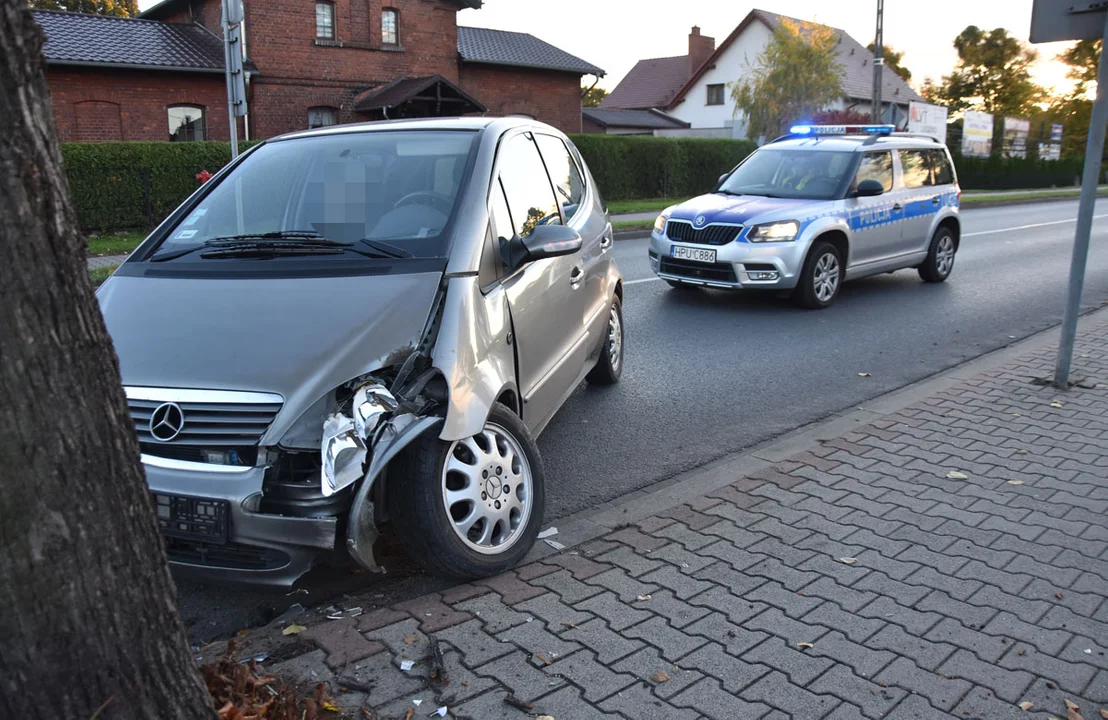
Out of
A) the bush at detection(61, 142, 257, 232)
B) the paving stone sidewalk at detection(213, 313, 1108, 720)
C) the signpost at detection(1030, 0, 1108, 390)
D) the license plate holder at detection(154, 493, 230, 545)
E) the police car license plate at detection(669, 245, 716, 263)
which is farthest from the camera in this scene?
the bush at detection(61, 142, 257, 232)

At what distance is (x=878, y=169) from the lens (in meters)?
11.1

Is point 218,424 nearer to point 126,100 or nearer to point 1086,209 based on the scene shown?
point 1086,209

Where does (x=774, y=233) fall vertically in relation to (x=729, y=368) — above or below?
above

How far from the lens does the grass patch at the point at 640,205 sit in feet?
75.3

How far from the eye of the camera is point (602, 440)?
5781mm

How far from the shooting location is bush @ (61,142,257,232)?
55.2ft

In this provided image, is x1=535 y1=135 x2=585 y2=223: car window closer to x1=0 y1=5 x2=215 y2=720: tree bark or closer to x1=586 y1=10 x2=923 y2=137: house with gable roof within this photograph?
x1=0 y1=5 x2=215 y2=720: tree bark

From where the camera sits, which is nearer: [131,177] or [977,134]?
[131,177]

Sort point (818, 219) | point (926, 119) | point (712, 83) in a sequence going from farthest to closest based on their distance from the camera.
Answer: point (712, 83) → point (926, 119) → point (818, 219)

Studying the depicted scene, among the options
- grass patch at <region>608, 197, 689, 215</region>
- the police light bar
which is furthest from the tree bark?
grass patch at <region>608, 197, 689, 215</region>

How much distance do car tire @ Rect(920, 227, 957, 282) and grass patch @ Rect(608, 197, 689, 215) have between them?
34.4 ft

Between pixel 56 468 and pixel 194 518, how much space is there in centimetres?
131

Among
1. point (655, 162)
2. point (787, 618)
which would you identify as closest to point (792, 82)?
point (655, 162)

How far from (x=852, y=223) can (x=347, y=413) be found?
334 inches
